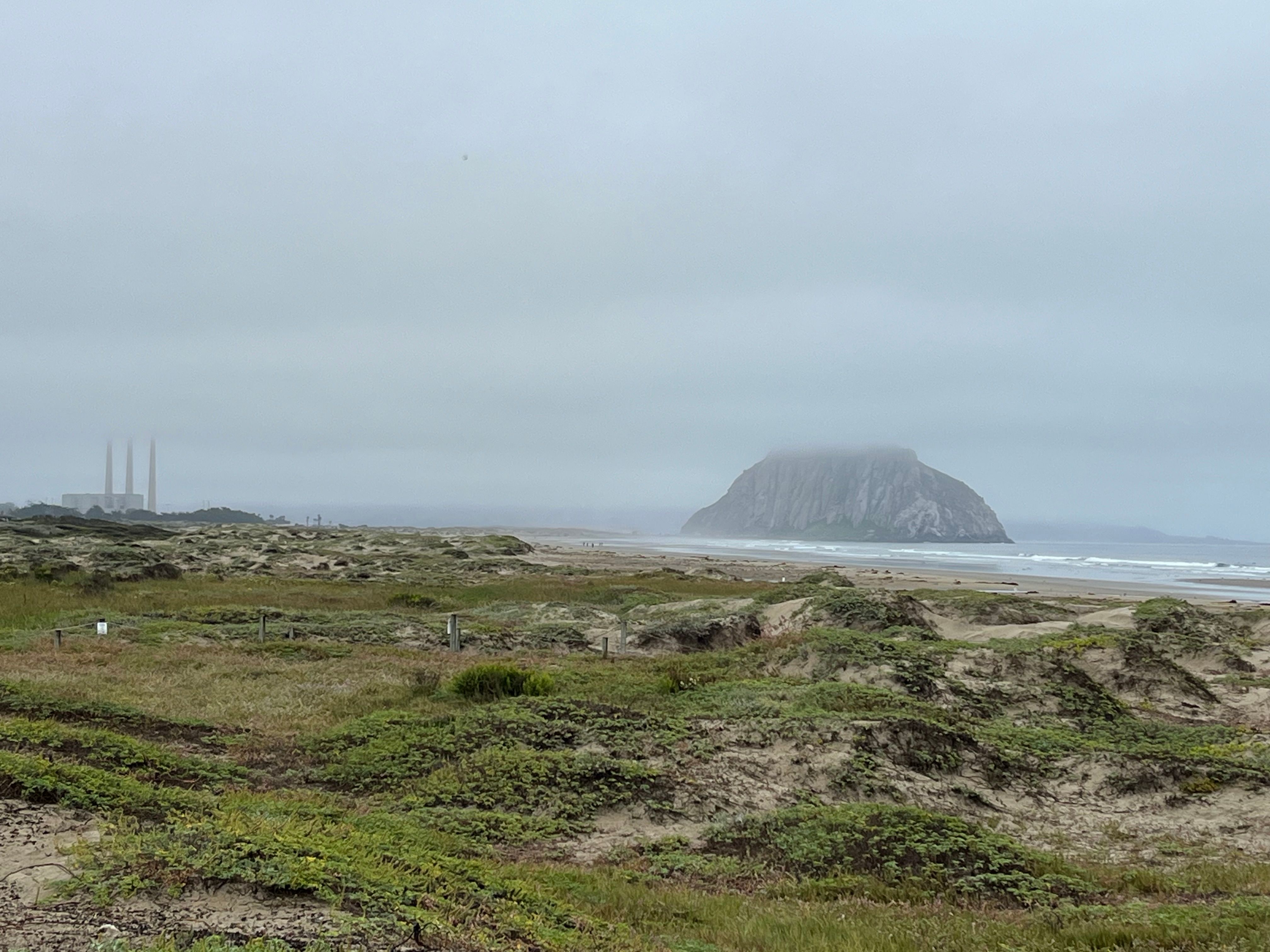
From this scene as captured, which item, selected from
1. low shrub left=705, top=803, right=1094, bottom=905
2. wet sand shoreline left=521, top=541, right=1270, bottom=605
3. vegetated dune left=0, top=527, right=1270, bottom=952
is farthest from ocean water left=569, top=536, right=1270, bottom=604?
low shrub left=705, top=803, right=1094, bottom=905

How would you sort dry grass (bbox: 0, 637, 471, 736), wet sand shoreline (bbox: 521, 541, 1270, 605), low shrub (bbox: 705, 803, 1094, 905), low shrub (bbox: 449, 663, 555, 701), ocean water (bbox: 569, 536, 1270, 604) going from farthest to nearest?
ocean water (bbox: 569, 536, 1270, 604) → wet sand shoreline (bbox: 521, 541, 1270, 605) → low shrub (bbox: 449, 663, 555, 701) → dry grass (bbox: 0, 637, 471, 736) → low shrub (bbox: 705, 803, 1094, 905)

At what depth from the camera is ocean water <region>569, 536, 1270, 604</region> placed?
225ft

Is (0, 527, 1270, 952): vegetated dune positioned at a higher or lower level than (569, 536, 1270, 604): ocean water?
higher

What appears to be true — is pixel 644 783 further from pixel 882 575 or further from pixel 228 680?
pixel 882 575

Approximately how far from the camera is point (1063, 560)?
4387 inches

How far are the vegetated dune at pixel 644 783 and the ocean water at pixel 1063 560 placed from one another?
1768 inches

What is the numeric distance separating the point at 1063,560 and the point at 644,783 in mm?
117521

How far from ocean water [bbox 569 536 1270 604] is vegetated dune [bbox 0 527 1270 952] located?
4491 cm

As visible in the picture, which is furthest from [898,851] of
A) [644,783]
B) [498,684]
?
[498,684]

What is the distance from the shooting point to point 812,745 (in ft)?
41.1

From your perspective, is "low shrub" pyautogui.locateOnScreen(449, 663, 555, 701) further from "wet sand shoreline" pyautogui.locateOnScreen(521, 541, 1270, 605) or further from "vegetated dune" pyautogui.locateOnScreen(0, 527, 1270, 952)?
"wet sand shoreline" pyautogui.locateOnScreen(521, 541, 1270, 605)

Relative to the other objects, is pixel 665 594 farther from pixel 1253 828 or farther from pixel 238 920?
pixel 238 920

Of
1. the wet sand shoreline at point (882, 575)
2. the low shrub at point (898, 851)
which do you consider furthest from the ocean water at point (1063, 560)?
the low shrub at point (898, 851)

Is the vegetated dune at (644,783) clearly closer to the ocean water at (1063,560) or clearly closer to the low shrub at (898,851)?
the low shrub at (898,851)
